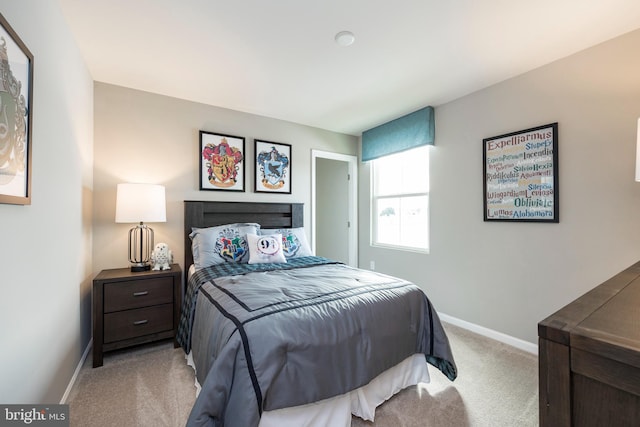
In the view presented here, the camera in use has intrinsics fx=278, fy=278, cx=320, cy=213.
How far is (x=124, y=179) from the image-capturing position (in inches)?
107

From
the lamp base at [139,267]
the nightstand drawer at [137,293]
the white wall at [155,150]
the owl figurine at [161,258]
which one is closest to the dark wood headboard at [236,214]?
the white wall at [155,150]

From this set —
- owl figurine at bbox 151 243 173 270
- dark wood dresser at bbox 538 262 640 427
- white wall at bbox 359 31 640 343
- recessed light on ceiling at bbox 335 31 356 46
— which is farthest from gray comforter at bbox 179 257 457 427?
recessed light on ceiling at bbox 335 31 356 46

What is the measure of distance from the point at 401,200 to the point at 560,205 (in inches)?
65.6

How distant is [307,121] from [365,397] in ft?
10.4

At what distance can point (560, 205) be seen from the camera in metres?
2.26

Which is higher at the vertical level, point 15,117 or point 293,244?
point 15,117

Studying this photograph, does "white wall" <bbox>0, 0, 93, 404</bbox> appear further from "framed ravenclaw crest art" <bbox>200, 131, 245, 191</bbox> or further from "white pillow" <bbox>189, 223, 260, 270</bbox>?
"framed ravenclaw crest art" <bbox>200, 131, 245, 191</bbox>

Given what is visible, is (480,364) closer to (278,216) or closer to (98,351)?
(278,216)

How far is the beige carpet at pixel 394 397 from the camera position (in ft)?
5.22

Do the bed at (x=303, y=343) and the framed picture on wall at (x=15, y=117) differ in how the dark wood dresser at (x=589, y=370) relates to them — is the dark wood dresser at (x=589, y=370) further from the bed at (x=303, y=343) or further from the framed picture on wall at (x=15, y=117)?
the framed picture on wall at (x=15, y=117)

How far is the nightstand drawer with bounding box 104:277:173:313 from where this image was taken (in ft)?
7.10

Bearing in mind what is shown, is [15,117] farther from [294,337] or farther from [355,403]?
[355,403]

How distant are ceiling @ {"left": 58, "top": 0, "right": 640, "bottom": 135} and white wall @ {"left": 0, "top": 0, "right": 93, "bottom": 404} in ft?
1.29

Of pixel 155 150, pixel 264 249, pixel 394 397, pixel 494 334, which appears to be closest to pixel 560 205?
pixel 494 334
